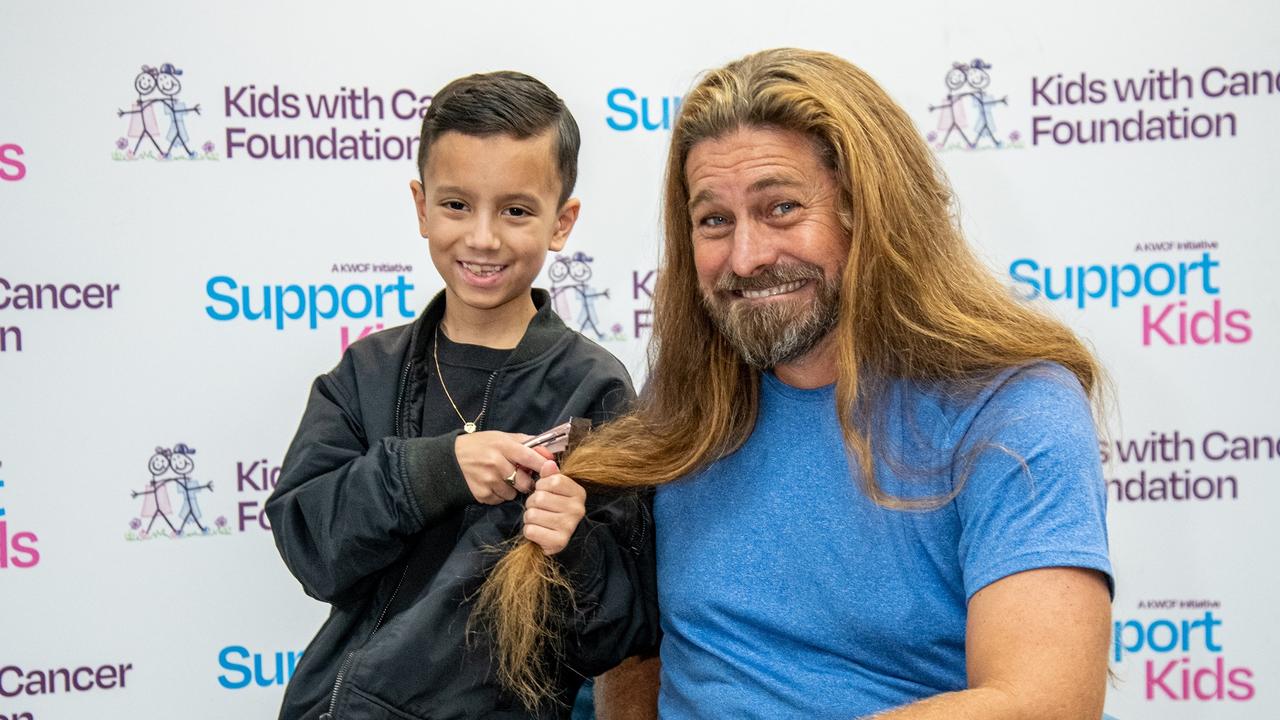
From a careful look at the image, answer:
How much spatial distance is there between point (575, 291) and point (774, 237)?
1490mm

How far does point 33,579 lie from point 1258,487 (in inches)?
134

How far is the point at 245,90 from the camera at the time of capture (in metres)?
2.94

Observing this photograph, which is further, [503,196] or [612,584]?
[503,196]

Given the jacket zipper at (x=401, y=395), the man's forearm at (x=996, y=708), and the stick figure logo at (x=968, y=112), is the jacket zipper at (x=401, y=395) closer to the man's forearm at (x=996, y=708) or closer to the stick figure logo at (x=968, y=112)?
the man's forearm at (x=996, y=708)

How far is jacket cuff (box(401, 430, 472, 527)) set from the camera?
1.76m

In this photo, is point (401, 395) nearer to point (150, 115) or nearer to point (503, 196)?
point (503, 196)

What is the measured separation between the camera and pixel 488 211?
1981 mm

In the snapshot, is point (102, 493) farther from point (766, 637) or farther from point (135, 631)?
point (766, 637)

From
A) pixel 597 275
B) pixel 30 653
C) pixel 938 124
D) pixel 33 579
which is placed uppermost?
pixel 938 124

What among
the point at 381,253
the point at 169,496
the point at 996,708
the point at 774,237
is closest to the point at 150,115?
the point at 381,253

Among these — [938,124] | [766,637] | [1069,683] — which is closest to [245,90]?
[938,124]

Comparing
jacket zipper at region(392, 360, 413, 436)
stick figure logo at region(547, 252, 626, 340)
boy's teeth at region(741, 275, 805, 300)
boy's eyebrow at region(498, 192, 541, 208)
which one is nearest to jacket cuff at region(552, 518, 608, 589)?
jacket zipper at region(392, 360, 413, 436)

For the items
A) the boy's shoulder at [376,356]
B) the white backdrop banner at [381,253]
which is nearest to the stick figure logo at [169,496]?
the white backdrop banner at [381,253]

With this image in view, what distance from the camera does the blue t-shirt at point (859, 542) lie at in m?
1.40
